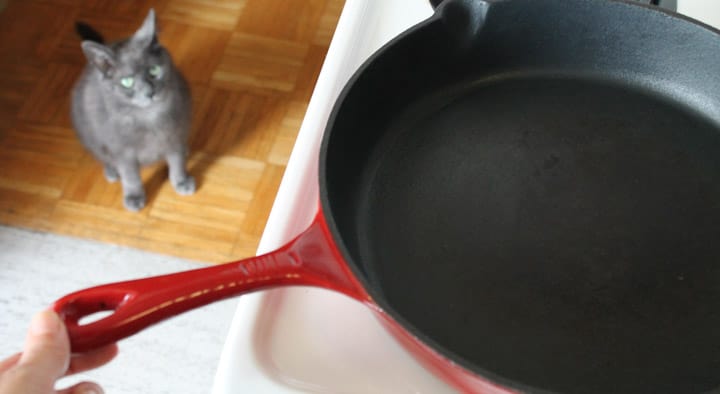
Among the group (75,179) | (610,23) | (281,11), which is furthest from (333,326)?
(281,11)

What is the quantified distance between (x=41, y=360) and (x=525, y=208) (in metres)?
0.34

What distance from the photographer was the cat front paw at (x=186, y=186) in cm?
129

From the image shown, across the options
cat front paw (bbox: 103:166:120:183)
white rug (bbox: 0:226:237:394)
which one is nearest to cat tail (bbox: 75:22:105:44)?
cat front paw (bbox: 103:166:120:183)

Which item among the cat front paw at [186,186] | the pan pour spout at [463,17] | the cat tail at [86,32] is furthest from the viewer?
the cat front paw at [186,186]

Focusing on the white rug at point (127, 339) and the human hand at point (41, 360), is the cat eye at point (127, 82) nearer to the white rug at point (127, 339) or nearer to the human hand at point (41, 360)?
the white rug at point (127, 339)

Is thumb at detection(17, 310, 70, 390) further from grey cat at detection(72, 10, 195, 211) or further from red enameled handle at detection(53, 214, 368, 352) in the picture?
grey cat at detection(72, 10, 195, 211)

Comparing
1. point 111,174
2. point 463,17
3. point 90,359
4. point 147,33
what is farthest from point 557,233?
point 111,174

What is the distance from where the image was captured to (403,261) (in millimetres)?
498

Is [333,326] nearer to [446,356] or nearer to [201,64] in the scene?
[446,356]

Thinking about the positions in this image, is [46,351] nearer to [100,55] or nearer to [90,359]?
[90,359]

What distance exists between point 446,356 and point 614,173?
0.81 ft

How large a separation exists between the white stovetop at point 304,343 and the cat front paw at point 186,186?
0.80m

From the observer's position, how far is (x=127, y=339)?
119 cm

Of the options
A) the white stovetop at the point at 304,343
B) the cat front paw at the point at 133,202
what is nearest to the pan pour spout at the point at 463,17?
the white stovetop at the point at 304,343
